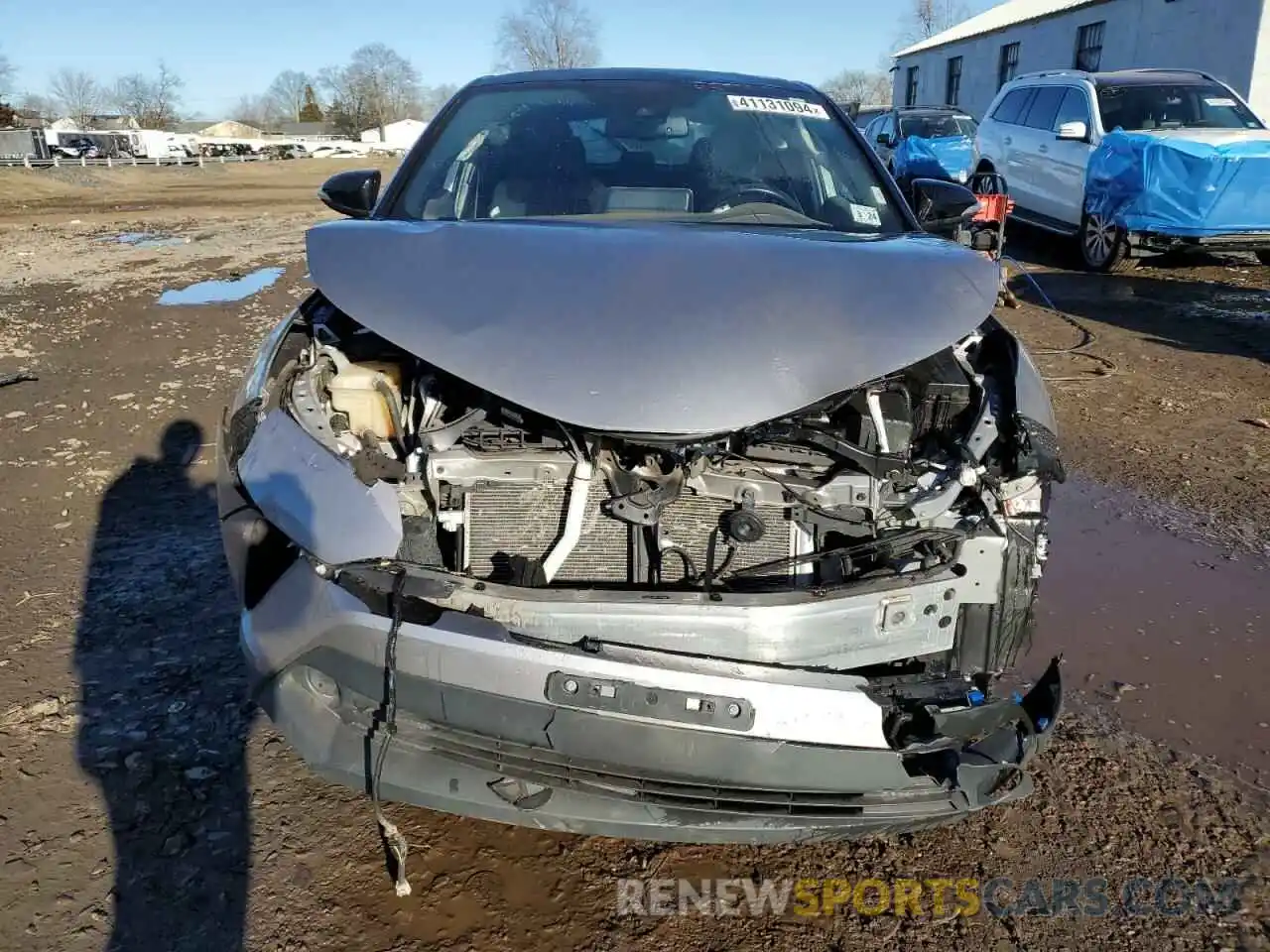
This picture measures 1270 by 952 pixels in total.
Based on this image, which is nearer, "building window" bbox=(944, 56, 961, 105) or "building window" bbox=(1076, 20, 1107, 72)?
"building window" bbox=(1076, 20, 1107, 72)

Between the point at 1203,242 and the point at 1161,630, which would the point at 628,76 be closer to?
the point at 1161,630

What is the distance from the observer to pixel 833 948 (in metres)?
2.04

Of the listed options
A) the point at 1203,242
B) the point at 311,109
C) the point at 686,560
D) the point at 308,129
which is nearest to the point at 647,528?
the point at 686,560

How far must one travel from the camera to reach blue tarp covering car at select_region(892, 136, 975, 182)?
1379cm

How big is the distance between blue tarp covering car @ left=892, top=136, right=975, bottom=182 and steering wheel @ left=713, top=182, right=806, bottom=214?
37.8 feet

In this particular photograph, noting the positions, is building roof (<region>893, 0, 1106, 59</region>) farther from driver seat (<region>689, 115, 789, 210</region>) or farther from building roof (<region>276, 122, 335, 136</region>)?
building roof (<region>276, 122, 335, 136</region>)

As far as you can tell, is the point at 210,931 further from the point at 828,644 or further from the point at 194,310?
the point at 194,310

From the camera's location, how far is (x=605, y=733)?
6.04 feet

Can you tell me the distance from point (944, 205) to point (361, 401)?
7.61 ft

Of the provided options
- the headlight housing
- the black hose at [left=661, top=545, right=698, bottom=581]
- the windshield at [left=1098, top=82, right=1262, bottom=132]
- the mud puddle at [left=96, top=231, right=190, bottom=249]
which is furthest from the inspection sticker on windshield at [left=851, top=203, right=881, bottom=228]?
the mud puddle at [left=96, top=231, right=190, bottom=249]

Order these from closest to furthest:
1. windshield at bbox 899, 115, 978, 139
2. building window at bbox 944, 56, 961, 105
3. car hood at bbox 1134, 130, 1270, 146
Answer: car hood at bbox 1134, 130, 1270, 146
windshield at bbox 899, 115, 978, 139
building window at bbox 944, 56, 961, 105

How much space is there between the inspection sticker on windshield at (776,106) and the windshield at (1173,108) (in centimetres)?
746

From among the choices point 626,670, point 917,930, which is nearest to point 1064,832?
Result: point 917,930

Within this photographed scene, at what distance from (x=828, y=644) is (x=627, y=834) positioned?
586 mm
